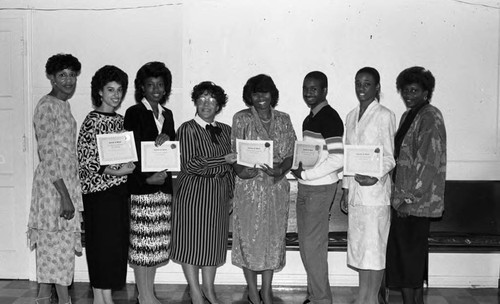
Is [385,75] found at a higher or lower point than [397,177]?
higher

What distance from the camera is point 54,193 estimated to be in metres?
4.28

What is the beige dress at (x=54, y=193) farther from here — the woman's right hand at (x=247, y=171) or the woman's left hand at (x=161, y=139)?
the woman's right hand at (x=247, y=171)

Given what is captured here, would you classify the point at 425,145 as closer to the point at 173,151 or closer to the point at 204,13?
the point at 173,151

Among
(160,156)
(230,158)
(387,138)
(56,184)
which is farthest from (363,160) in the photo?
(56,184)

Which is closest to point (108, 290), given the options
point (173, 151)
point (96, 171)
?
point (96, 171)

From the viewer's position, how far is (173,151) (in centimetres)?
418

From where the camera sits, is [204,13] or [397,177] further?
[204,13]

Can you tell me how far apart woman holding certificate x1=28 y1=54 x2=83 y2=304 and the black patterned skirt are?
20.4 inches

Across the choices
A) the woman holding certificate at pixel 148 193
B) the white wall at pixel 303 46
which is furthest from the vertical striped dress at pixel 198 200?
the white wall at pixel 303 46

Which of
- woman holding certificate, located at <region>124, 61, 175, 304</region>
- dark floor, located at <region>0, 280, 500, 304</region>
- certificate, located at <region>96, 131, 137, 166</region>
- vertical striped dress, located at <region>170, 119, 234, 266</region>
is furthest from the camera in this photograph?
dark floor, located at <region>0, 280, 500, 304</region>

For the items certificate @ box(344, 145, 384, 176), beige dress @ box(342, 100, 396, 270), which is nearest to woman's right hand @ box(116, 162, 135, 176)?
certificate @ box(344, 145, 384, 176)

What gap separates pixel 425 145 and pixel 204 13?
2.80m

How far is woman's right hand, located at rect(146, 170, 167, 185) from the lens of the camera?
4.17 meters

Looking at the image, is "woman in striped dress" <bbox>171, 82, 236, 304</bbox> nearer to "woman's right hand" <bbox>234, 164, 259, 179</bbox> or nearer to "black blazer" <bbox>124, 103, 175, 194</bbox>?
"woman's right hand" <bbox>234, 164, 259, 179</bbox>
